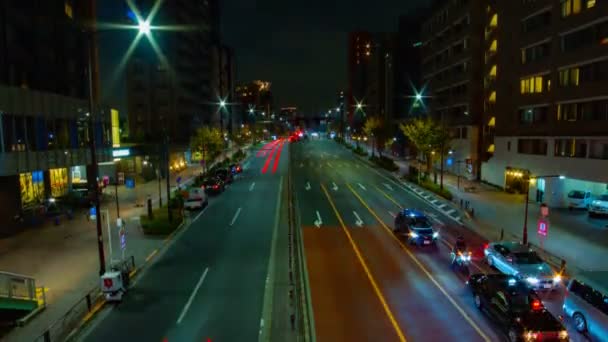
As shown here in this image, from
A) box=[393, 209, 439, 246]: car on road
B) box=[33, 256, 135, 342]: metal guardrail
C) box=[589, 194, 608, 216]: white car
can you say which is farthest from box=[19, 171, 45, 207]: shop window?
box=[589, 194, 608, 216]: white car

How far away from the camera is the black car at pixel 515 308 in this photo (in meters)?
14.0

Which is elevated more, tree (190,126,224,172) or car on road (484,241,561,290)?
tree (190,126,224,172)

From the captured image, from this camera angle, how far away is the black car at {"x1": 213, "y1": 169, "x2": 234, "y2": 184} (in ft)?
171

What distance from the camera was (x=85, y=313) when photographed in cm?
1684

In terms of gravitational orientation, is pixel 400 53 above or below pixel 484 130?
above

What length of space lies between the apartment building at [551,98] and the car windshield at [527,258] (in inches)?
690

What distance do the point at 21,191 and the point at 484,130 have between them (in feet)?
170

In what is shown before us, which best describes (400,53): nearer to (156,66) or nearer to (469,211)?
(156,66)

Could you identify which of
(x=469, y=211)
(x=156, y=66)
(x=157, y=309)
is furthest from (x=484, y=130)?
(x=156, y=66)

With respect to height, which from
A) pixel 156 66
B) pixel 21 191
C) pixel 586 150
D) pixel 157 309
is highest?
pixel 156 66

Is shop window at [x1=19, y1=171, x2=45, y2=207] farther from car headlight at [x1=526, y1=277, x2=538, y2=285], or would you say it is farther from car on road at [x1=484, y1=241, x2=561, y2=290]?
car headlight at [x1=526, y1=277, x2=538, y2=285]

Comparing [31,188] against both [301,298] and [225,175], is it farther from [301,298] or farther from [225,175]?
[301,298]

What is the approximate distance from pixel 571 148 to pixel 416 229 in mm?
20430

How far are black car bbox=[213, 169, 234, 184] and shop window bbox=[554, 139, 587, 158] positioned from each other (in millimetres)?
35914
